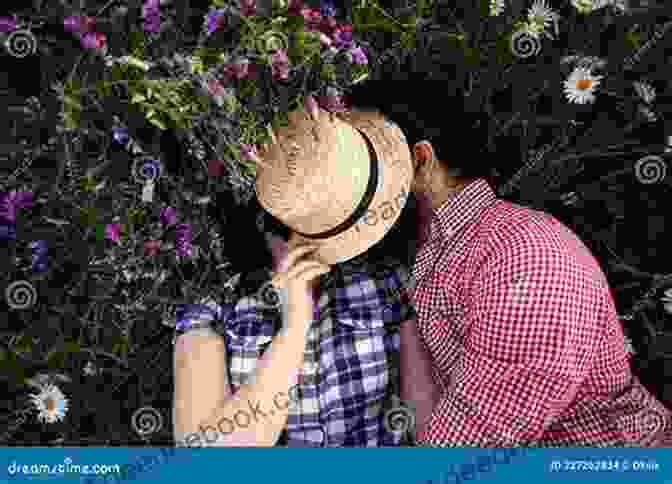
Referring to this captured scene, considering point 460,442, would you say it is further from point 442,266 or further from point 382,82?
point 382,82

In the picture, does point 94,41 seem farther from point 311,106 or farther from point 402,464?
point 402,464

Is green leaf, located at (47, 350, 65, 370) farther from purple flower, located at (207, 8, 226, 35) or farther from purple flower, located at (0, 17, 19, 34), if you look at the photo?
purple flower, located at (207, 8, 226, 35)

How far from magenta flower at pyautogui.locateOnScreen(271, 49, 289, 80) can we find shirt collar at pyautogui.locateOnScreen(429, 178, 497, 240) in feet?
1.49

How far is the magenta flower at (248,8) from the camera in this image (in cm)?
129

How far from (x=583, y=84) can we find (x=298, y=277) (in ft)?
3.21

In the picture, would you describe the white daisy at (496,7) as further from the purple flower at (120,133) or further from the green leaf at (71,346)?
the green leaf at (71,346)

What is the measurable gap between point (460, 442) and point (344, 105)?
767 mm

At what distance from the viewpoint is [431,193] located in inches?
57.2

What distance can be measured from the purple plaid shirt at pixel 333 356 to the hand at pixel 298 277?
110 millimetres

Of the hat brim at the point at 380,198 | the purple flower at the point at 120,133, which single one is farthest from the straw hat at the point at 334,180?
the purple flower at the point at 120,133

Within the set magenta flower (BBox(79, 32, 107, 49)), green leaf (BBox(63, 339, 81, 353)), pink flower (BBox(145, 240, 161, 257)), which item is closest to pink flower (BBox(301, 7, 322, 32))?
magenta flower (BBox(79, 32, 107, 49))

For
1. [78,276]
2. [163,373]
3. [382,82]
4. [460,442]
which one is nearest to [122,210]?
[78,276]

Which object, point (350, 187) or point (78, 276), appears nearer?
point (350, 187)

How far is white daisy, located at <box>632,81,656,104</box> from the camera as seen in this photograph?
168 centimetres
